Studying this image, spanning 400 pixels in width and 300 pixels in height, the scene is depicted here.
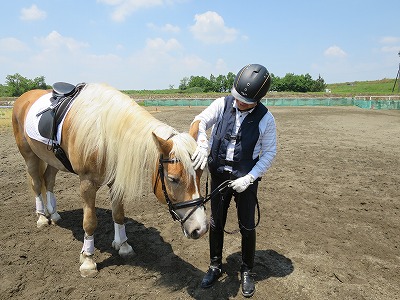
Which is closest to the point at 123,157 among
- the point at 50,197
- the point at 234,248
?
the point at 234,248

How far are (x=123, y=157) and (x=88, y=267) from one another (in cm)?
140

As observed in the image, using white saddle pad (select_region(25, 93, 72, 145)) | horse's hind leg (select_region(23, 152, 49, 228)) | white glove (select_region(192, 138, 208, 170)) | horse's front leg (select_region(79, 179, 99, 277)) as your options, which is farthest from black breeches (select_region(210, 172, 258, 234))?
horse's hind leg (select_region(23, 152, 49, 228))

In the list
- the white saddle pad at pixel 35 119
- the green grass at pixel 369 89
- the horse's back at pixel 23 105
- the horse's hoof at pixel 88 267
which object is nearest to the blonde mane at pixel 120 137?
the white saddle pad at pixel 35 119

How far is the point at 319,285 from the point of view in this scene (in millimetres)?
3033

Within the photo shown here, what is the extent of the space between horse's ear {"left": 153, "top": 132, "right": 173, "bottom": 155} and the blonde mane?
5 centimetres

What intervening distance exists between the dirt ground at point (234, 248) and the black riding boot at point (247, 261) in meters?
0.10

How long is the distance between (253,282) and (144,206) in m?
2.69

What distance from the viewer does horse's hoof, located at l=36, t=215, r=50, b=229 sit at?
439 centimetres

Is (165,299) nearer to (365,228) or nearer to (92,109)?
(92,109)

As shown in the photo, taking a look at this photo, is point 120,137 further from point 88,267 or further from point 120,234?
point 88,267

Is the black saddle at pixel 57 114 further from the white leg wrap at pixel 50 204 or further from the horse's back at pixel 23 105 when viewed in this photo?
the white leg wrap at pixel 50 204

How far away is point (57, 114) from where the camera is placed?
340cm

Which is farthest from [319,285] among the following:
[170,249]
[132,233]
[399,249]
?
[132,233]

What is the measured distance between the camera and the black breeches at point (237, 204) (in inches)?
114
